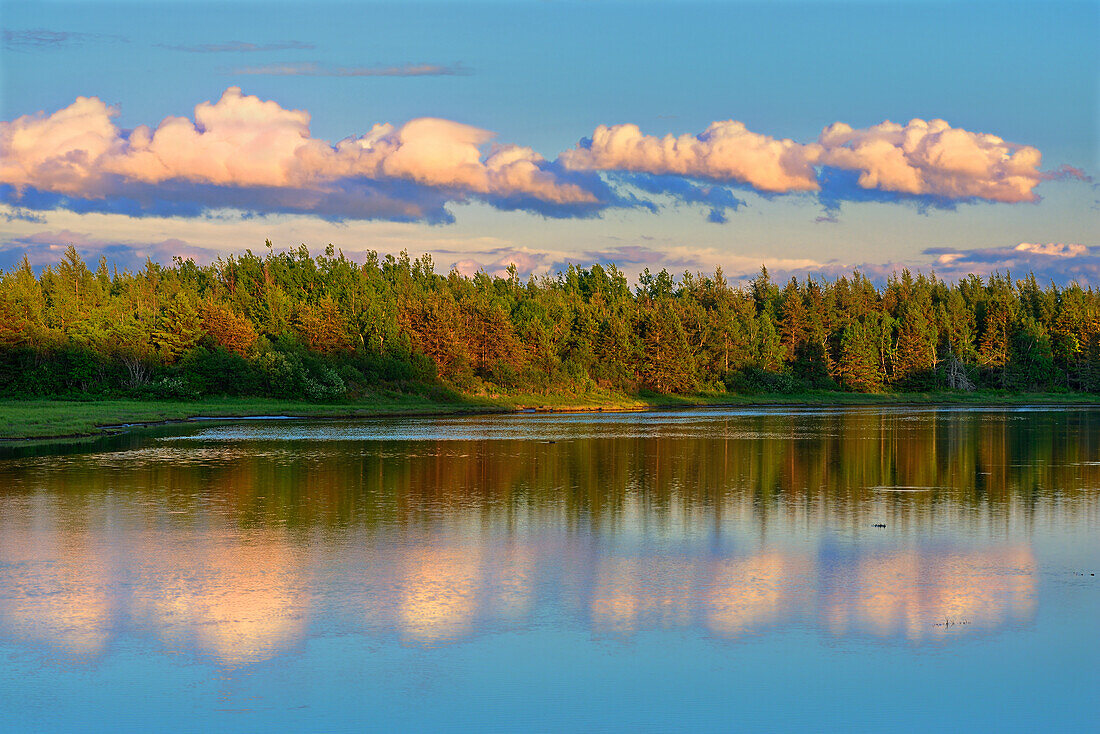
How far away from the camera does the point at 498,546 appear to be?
1920cm

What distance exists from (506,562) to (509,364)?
93837 millimetres

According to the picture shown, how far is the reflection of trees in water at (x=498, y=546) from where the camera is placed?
13969mm

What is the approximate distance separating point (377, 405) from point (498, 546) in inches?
2988

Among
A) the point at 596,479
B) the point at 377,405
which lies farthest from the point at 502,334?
the point at 596,479

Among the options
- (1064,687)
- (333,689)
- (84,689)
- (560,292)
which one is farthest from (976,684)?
(560,292)

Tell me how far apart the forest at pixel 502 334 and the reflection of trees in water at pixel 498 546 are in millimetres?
60852

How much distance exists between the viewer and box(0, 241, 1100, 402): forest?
9394cm

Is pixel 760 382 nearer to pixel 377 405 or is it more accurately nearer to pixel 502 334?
pixel 502 334

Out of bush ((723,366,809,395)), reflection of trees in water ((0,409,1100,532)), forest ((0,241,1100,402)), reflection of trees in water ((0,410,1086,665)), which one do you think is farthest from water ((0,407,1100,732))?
bush ((723,366,809,395))

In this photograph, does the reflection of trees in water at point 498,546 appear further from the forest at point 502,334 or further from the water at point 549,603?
the forest at point 502,334

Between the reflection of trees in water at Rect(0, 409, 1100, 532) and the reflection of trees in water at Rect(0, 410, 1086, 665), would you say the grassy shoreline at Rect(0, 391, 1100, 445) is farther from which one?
the reflection of trees in water at Rect(0, 410, 1086, 665)

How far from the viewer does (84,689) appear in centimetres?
1113

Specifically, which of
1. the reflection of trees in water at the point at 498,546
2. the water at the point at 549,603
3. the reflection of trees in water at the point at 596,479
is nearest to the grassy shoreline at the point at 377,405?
the reflection of trees in water at the point at 596,479

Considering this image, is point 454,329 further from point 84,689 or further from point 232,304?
point 84,689
